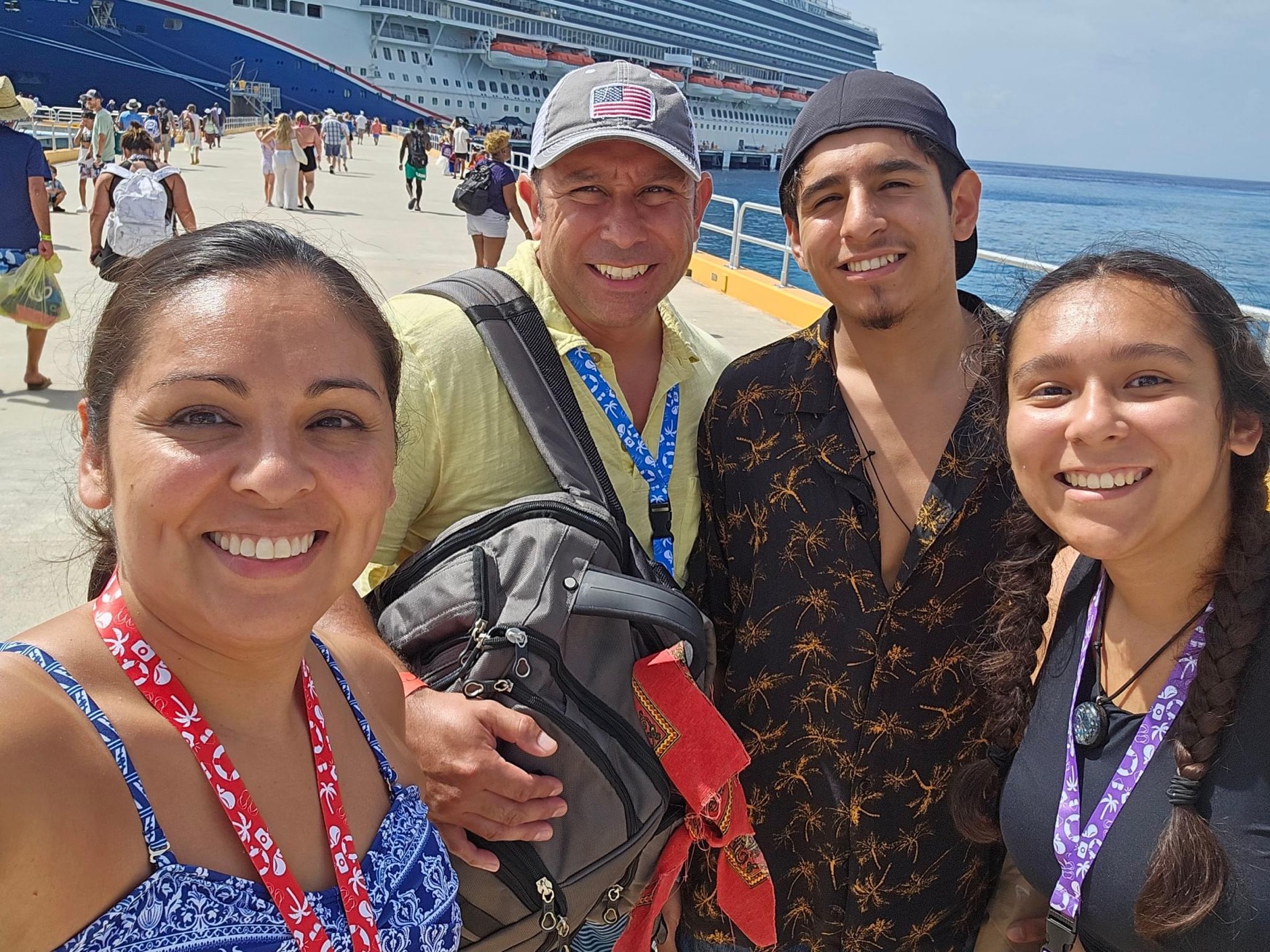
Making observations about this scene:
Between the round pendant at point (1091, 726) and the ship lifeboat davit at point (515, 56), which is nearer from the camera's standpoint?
the round pendant at point (1091, 726)

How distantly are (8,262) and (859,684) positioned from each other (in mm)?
7025

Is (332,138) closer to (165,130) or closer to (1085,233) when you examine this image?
(165,130)

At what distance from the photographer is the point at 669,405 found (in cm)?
232

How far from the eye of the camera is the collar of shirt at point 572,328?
2.13 m

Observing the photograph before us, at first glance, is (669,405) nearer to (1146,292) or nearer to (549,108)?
(549,108)

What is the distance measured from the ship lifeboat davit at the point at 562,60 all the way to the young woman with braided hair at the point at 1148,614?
2370 inches

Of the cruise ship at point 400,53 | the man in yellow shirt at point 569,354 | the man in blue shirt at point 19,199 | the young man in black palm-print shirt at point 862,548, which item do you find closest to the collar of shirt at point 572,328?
the man in yellow shirt at point 569,354

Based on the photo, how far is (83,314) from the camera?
4.46 meters

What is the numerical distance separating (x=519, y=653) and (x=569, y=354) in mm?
717

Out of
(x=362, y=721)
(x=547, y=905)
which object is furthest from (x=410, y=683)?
(x=547, y=905)

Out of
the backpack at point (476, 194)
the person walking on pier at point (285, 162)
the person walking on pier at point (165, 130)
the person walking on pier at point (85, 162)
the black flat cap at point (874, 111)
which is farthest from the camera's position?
the person walking on pier at point (165, 130)

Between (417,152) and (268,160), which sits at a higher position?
(417,152)

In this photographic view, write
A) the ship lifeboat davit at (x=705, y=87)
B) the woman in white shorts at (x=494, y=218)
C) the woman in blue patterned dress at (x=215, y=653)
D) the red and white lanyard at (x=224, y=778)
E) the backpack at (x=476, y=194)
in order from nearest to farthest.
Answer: the woman in blue patterned dress at (x=215, y=653) < the red and white lanyard at (x=224, y=778) < the backpack at (x=476, y=194) < the woman in white shorts at (x=494, y=218) < the ship lifeboat davit at (x=705, y=87)

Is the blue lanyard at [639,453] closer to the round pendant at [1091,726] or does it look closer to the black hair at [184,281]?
the black hair at [184,281]
